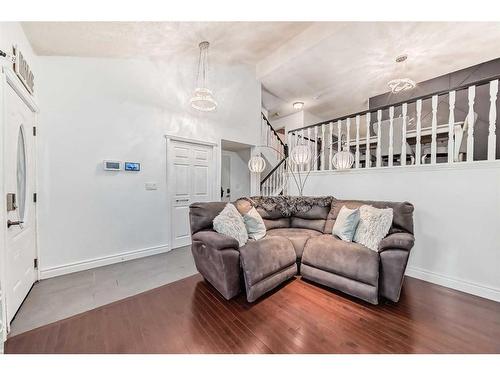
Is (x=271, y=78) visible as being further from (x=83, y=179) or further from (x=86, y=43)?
(x=83, y=179)

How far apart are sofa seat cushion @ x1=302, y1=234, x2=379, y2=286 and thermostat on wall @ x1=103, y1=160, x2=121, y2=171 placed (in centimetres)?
285

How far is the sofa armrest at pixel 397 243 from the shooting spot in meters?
1.94

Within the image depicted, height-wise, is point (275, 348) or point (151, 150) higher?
point (151, 150)

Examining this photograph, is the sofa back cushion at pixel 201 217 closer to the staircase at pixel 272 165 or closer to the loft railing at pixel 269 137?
the staircase at pixel 272 165

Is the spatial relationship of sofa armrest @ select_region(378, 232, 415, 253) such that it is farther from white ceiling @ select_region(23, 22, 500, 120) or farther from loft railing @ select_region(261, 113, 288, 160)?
loft railing @ select_region(261, 113, 288, 160)

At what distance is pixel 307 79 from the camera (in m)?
4.89

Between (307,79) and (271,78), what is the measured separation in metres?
0.84

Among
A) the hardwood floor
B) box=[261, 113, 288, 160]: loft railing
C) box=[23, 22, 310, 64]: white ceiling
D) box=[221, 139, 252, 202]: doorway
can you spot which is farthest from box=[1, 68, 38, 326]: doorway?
box=[261, 113, 288, 160]: loft railing

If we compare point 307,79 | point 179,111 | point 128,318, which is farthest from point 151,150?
point 307,79

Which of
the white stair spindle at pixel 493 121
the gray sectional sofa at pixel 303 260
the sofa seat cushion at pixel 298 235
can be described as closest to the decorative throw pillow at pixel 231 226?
the gray sectional sofa at pixel 303 260

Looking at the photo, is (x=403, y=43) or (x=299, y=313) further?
(x=403, y=43)

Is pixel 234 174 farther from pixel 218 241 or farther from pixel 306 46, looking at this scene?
pixel 218 241

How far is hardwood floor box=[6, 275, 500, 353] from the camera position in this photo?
4.81ft
